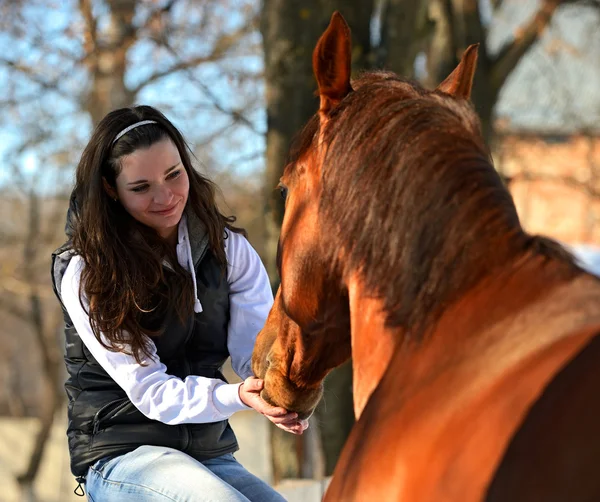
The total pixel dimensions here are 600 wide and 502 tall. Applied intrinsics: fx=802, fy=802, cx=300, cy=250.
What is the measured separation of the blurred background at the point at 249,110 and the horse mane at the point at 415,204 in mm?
1195

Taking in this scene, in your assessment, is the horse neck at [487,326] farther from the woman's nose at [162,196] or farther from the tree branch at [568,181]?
the tree branch at [568,181]

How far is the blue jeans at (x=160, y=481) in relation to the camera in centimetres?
232

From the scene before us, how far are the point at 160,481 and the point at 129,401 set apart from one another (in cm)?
31

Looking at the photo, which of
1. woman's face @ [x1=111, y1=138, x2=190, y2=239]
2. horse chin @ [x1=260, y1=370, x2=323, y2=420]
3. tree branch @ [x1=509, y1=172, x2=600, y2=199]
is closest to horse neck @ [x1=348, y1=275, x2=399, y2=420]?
horse chin @ [x1=260, y1=370, x2=323, y2=420]

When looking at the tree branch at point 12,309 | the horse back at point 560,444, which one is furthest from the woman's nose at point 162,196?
the tree branch at point 12,309

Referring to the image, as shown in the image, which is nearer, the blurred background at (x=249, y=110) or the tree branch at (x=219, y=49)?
the blurred background at (x=249, y=110)

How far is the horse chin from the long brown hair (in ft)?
1.47

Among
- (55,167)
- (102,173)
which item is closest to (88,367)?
(102,173)

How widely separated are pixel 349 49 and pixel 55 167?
11.8 meters

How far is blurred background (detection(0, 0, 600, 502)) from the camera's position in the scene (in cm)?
612

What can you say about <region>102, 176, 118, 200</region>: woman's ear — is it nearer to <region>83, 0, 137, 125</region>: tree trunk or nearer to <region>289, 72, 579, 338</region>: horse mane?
<region>289, 72, 579, 338</region>: horse mane

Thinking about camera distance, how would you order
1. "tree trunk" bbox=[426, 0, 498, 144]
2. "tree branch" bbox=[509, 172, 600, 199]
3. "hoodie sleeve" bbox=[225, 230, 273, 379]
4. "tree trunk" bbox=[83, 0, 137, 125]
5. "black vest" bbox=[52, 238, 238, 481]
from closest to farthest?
"black vest" bbox=[52, 238, 238, 481] < "hoodie sleeve" bbox=[225, 230, 273, 379] < "tree trunk" bbox=[426, 0, 498, 144] < "tree trunk" bbox=[83, 0, 137, 125] < "tree branch" bbox=[509, 172, 600, 199]

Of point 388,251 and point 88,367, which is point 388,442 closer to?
point 388,251

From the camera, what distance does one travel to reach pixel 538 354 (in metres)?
1.45
